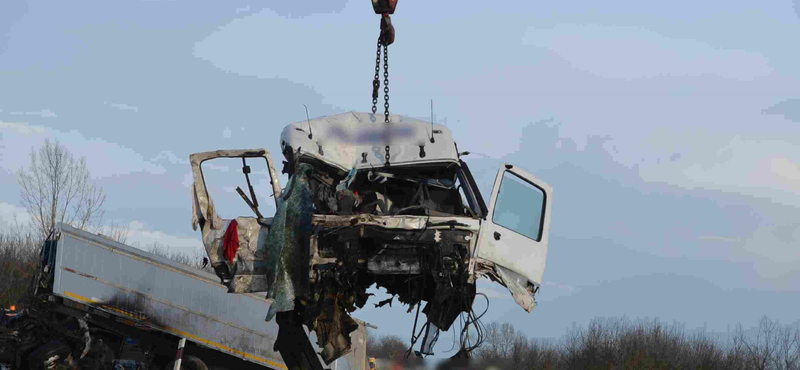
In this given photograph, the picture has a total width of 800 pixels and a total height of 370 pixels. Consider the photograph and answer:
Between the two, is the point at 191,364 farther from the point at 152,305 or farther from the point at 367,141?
the point at 367,141

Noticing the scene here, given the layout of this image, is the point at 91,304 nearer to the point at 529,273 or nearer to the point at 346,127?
the point at 346,127

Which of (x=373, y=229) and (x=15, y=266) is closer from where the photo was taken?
(x=373, y=229)

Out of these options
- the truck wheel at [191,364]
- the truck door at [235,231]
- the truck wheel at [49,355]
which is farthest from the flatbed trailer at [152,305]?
the truck door at [235,231]

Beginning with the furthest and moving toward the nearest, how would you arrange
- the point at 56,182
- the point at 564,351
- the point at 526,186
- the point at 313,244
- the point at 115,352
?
the point at 56,182, the point at 564,351, the point at 115,352, the point at 526,186, the point at 313,244

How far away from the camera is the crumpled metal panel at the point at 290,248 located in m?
9.80

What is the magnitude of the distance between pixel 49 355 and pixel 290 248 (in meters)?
11.1

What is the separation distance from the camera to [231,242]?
10.4m

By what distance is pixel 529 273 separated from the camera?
1047 centimetres

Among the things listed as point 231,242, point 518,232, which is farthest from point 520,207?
point 231,242

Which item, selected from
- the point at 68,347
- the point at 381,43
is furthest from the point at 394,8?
the point at 68,347

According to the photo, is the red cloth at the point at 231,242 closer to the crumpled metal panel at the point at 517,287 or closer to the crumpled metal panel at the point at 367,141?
the crumpled metal panel at the point at 367,141

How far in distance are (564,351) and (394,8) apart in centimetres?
1714

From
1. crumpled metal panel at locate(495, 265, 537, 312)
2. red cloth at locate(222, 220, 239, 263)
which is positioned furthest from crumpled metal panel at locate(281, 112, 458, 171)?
crumpled metal panel at locate(495, 265, 537, 312)

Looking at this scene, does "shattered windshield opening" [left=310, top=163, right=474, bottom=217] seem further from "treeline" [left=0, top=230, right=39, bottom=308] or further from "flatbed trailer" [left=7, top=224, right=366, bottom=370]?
"treeline" [left=0, top=230, right=39, bottom=308]
